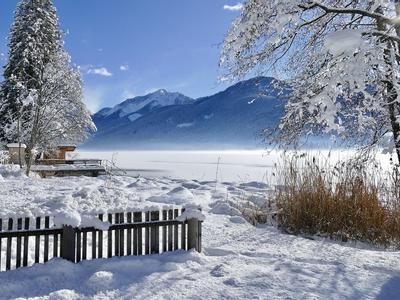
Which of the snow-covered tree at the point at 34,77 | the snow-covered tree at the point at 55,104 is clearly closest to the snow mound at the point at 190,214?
the snow-covered tree at the point at 55,104

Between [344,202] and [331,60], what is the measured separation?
3.08 metres

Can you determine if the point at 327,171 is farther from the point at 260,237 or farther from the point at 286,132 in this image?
the point at 260,237

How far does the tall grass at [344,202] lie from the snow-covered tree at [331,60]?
0.75 metres

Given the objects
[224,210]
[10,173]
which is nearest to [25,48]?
[10,173]

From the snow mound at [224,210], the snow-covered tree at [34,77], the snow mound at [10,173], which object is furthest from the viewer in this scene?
the snow-covered tree at [34,77]

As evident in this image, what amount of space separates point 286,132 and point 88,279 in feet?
17.7

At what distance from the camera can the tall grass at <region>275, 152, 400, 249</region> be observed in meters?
6.90

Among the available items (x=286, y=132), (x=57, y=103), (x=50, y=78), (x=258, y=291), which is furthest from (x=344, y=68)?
(x=57, y=103)

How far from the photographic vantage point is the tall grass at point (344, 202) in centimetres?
690

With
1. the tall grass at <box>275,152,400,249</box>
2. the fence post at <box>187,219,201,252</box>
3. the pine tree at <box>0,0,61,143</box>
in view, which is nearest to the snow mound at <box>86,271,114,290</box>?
the fence post at <box>187,219,201,252</box>

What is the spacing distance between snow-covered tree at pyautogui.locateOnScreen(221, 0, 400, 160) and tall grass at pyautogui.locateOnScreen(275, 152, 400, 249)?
0.75 meters

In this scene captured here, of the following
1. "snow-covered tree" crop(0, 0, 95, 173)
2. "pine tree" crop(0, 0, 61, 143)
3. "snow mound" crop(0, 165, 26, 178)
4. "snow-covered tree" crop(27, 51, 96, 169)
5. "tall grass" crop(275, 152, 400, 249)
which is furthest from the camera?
"pine tree" crop(0, 0, 61, 143)

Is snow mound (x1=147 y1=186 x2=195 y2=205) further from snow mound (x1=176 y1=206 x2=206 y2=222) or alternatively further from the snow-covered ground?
the snow-covered ground

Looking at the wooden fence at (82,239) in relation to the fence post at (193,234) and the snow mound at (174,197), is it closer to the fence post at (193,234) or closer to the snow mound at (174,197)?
the fence post at (193,234)
